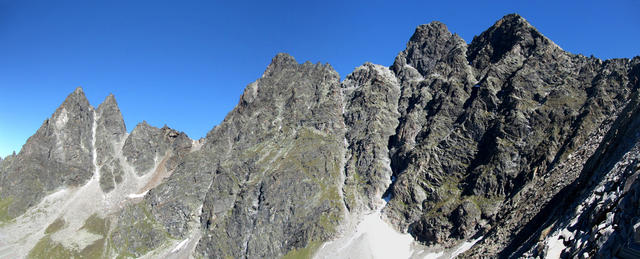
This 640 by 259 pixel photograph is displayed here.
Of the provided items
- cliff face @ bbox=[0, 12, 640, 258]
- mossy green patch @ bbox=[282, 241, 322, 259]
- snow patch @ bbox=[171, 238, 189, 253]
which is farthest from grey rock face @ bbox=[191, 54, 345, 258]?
snow patch @ bbox=[171, 238, 189, 253]

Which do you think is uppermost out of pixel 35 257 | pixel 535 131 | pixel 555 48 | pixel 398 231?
pixel 555 48

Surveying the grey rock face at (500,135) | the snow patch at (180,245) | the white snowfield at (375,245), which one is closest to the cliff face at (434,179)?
the grey rock face at (500,135)

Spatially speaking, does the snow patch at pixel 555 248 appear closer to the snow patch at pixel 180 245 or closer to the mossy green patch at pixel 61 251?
the snow patch at pixel 180 245

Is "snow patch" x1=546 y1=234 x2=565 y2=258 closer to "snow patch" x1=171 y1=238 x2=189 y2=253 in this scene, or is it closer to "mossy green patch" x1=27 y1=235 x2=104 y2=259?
"snow patch" x1=171 y1=238 x2=189 y2=253

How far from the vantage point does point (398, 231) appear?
14825 centimetres

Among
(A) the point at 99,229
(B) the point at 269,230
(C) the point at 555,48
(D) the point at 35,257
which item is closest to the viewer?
(B) the point at 269,230

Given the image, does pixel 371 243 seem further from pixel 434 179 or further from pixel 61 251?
pixel 61 251

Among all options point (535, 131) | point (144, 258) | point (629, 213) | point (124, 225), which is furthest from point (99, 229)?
point (629, 213)

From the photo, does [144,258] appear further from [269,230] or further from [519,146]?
[519,146]

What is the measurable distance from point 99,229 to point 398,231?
158 metres

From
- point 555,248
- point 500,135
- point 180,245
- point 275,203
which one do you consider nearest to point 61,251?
point 180,245

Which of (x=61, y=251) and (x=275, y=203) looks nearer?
(x=275, y=203)

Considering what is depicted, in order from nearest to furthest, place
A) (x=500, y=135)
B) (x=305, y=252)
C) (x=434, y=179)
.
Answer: (x=500, y=135) → (x=305, y=252) → (x=434, y=179)

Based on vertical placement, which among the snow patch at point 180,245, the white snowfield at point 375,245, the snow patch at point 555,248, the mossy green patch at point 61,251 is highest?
the mossy green patch at point 61,251
